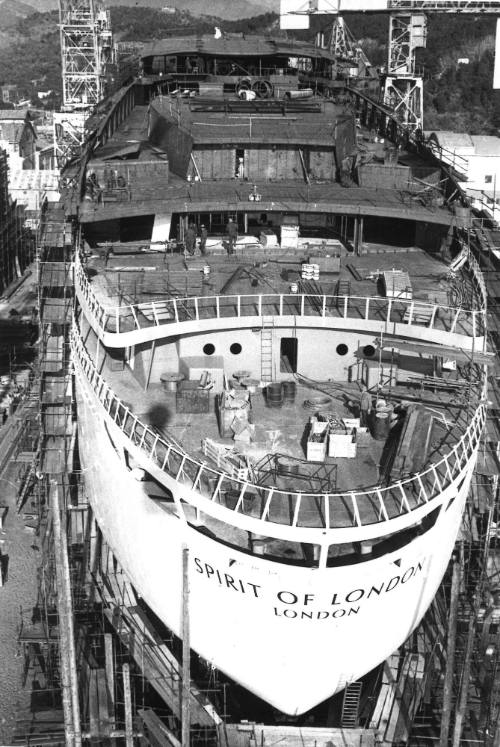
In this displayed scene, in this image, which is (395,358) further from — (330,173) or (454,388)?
(330,173)

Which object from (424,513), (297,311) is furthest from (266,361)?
(424,513)

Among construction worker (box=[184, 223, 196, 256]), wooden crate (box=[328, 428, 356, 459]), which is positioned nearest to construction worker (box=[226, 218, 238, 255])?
construction worker (box=[184, 223, 196, 256])

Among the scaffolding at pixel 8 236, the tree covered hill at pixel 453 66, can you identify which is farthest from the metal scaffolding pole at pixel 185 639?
the tree covered hill at pixel 453 66

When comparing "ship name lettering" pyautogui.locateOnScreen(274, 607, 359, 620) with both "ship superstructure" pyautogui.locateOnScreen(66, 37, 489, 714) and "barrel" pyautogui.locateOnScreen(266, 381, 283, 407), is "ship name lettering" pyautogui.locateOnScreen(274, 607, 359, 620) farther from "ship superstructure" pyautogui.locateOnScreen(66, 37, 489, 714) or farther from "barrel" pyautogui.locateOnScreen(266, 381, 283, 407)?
"barrel" pyautogui.locateOnScreen(266, 381, 283, 407)

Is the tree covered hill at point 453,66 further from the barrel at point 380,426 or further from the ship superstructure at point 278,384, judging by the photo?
the barrel at point 380,426

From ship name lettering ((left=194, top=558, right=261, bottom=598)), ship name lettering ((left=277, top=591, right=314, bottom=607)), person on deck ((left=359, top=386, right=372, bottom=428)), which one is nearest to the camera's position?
ship name lettering ((left=277, top=591, right=314, bottom=607))

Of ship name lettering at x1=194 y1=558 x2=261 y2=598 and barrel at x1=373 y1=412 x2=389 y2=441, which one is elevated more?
barrel at x1=373 y1=412 x2=389 y2=441
